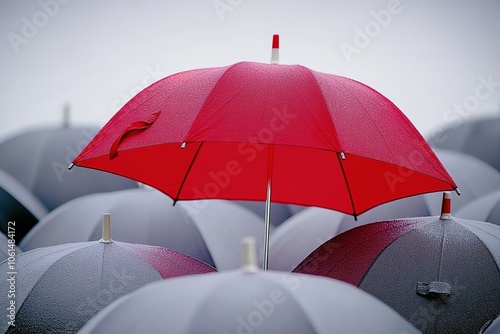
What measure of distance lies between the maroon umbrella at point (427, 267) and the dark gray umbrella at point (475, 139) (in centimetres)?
329

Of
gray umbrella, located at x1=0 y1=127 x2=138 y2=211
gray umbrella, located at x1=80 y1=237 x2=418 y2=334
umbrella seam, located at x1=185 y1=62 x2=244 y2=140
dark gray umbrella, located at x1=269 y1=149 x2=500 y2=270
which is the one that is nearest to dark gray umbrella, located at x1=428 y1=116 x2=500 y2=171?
dark gray umbrella, located at x1=269 y1=149 x2=500 y2=270

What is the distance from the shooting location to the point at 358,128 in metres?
2.64

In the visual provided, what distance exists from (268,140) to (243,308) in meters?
0.87

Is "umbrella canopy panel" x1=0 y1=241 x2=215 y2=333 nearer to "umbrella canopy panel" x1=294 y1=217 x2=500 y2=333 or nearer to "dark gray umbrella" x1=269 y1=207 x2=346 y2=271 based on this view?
"umbrella canopy panel" x1=294 y1=217 x2=500 y2=333

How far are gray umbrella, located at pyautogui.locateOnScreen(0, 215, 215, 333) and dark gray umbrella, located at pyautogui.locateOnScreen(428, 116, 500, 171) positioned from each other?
3829 mm

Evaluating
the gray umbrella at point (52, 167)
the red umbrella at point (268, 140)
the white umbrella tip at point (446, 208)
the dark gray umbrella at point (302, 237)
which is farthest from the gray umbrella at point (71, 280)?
the gray umbrella at point (52, 167)

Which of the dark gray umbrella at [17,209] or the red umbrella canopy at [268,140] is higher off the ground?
the red umbrella canopy at [268,140]

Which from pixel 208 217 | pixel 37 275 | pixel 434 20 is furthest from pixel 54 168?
pixel 434 20

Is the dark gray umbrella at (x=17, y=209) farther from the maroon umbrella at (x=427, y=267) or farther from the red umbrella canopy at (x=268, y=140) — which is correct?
the maroon umbrella at (x=427, y=267)

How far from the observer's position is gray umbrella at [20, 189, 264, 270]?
11.9 ft

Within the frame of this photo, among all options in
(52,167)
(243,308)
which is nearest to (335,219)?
(52,167)

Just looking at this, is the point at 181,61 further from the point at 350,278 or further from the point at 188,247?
the point at 350,278

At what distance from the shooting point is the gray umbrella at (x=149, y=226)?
363cm

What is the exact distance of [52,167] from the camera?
5168 mm
